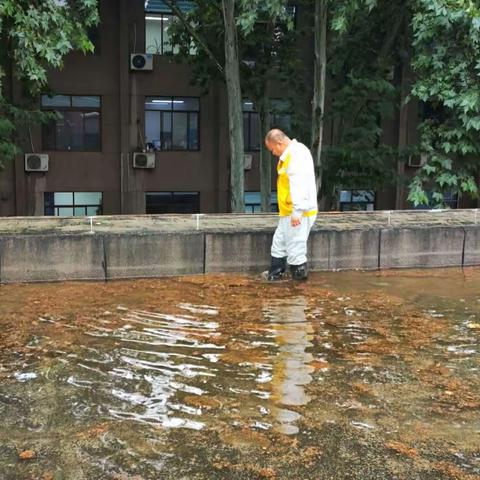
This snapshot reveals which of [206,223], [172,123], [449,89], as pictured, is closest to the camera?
[206,223]

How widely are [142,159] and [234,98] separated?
862cm

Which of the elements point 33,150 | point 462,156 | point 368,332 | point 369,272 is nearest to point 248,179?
point 33,150

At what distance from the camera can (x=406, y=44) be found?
51.4 feet

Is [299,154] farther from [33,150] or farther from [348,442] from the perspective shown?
[33,150]

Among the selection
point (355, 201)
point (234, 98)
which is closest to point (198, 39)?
point (234, 98)

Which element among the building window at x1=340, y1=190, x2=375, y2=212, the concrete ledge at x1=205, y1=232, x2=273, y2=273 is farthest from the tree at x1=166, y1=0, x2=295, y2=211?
the building window at x1=340, y1=190, x2=375, y2=212

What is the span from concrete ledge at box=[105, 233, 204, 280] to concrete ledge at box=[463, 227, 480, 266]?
371 cm

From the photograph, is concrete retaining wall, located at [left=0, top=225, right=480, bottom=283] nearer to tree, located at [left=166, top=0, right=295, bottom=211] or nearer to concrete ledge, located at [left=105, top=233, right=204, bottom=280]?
concrete ledge, located at [left=105, top=233, right=204, bottom=280]

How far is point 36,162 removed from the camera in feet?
69.1

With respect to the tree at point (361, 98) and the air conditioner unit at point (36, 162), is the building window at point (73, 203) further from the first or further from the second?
the tree at point (361, 98)

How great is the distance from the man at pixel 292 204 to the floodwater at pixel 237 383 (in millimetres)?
537

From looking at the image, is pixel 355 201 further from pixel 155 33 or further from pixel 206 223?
pixel 206 223

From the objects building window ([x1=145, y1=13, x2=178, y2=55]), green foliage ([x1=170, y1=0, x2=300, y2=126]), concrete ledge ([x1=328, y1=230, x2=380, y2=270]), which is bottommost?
concrete ledge ([x1=328, y1=230, x2=380, y2=270])

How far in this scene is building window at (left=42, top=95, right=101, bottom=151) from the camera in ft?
70.7
